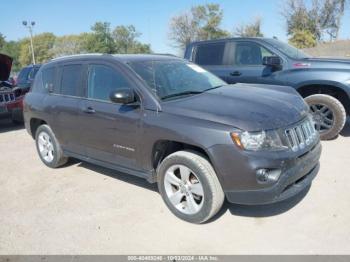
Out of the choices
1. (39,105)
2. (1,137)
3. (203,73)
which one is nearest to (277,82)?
(203,73)

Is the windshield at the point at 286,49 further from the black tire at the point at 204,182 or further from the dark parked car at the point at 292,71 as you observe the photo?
the black tire at the point at 204,182

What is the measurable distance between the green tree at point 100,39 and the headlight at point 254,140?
74041 millimetres

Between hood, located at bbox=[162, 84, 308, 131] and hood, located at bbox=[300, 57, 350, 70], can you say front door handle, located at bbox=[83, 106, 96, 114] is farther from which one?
hood, located at bbox=[300, 57, 350, 70]

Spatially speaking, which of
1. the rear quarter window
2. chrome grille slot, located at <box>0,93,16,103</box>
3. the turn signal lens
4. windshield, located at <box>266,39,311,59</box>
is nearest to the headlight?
the turn signal lens

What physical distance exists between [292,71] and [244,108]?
3381mm

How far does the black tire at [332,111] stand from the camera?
6426 millimetres

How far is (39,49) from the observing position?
8969 centimetres

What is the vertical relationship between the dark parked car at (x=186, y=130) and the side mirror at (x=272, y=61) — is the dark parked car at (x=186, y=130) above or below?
below

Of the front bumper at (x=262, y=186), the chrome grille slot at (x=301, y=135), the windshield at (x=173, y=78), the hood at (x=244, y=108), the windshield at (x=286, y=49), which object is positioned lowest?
the front bumper at (x=262, y=186)

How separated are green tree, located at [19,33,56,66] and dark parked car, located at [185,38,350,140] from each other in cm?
8642

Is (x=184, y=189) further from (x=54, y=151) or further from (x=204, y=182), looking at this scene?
(x=54, y=151)

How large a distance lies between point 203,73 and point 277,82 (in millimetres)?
2276

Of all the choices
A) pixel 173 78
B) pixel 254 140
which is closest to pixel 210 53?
pixel 173 78

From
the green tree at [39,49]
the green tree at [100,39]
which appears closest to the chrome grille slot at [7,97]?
the green tree at [100,39]
